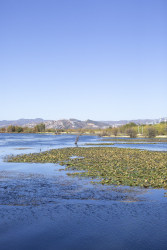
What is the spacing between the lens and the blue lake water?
9.20 metres

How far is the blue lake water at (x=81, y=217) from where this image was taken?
30.2 feet

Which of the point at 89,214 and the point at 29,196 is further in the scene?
the point at 29,196

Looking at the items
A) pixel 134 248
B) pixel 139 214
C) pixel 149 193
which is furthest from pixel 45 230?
pixel 149 193

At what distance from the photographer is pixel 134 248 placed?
28.6 feet

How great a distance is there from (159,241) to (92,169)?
1419 cm

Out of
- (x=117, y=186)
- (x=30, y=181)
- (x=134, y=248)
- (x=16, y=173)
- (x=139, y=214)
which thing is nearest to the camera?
(x=134, y=248)

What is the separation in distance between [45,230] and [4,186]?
7987mm

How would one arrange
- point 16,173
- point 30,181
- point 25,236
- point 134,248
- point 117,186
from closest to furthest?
point 134,248, point 25,236, point 117,186, point 30,181, point 16,173

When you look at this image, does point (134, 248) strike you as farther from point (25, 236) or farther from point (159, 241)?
point (25, 236)

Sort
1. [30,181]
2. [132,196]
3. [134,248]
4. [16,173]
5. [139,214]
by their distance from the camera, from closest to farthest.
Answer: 1. [134,248]
2. [139,214]
3. [132,196]
4. [30,181]
5. [16,173]

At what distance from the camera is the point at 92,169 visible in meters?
23.2

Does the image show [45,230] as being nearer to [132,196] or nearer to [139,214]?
[139,214]

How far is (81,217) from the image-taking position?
11.4 m

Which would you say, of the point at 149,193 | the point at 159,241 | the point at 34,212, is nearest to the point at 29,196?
the point at 34,212
